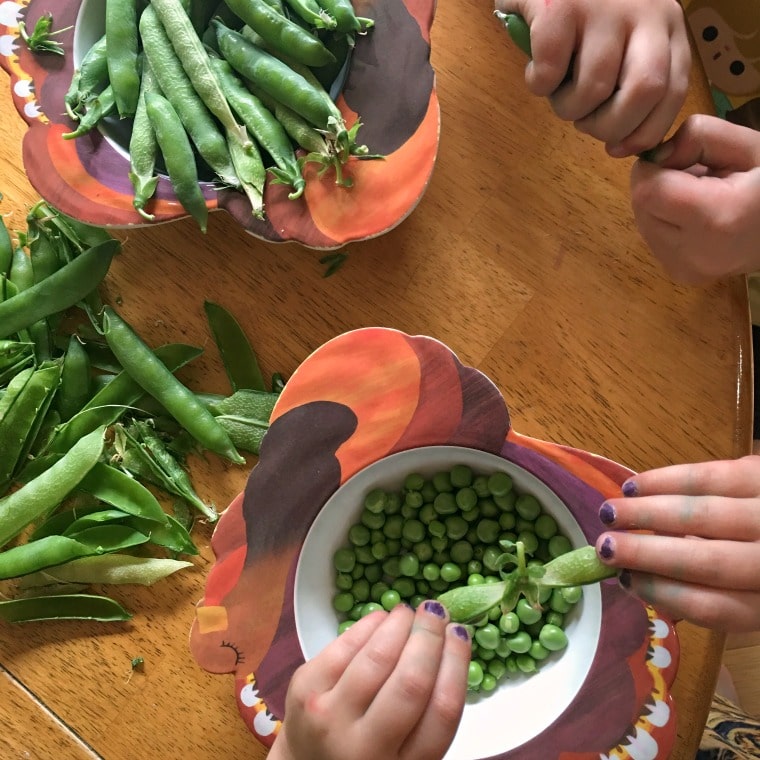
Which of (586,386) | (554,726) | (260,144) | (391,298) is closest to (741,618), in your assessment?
(554,726)

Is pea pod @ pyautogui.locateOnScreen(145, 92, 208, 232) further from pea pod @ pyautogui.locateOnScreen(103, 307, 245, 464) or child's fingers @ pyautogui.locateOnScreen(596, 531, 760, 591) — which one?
child's fingers @ pyautogui.locateOnScreen(596, 531, 760, 591)

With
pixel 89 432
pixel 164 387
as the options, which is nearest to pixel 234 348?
pixel 164 387

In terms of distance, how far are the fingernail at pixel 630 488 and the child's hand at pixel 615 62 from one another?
35cm

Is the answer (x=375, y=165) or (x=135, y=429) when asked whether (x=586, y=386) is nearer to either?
(x=375, y=165)

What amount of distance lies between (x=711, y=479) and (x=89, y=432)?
31.0 inches

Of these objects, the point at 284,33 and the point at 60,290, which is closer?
the point at 284,33

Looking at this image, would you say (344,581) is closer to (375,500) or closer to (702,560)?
(375,500)

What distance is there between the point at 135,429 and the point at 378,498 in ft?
1.23

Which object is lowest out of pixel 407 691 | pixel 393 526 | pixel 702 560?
pixel 393 526

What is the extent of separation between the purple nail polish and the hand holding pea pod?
0.07 meters

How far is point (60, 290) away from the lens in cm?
93

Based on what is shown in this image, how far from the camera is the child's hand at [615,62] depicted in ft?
2.25

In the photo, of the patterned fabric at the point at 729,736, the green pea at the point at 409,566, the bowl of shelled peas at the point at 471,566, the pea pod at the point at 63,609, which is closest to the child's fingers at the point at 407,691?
the bowl of shelled peas at the point at 471,566

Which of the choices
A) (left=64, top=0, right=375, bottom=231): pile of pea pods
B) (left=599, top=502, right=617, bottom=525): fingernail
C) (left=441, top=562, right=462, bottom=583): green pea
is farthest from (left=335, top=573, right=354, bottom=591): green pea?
(left=64, top=0, right=375, bottom=231): pile of pea pods
